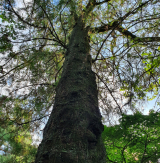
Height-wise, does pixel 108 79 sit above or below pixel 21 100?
above

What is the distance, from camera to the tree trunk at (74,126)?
932mm

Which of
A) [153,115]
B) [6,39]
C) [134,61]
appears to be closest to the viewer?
[153,115]

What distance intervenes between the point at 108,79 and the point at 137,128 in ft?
6.15

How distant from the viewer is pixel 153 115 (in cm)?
214

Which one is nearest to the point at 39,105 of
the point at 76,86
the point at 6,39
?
the point at 6,39

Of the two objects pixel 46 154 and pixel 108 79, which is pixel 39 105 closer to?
pixel 108 79

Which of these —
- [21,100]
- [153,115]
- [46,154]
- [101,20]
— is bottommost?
[46,154]

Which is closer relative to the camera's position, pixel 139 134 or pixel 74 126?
pixel 74 126

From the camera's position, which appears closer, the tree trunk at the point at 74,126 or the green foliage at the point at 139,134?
the tree trunk at the point at 74,126

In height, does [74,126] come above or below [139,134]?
below

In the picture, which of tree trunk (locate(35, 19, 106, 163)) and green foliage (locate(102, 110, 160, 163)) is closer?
tree trunk (locate(35, 19, 106, 163))

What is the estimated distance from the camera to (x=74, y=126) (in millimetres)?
1107

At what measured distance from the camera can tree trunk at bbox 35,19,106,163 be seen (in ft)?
3.06

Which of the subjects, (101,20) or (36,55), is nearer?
(36,55)
